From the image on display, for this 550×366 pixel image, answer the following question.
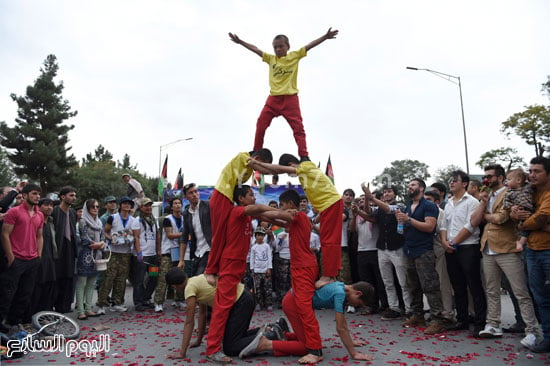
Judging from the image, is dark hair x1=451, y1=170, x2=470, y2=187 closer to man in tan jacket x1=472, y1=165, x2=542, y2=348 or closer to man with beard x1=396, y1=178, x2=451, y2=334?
man in tan jacket x1=472, y1=165, x2=542, y2=348

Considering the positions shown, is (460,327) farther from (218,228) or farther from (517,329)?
(218,228)

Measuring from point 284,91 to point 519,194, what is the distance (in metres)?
3.21

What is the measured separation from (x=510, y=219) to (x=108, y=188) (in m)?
40.8

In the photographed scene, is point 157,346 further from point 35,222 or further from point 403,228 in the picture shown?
point 403,228

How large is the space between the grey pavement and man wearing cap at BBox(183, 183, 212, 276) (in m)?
1.06

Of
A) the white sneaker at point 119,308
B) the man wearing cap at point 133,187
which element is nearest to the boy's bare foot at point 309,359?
the white sneaker at point 119,308

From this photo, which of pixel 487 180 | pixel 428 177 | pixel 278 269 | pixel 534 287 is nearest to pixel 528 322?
pixel 534 287

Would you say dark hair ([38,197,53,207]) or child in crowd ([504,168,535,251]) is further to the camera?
dark hair ([38,197,53,207])

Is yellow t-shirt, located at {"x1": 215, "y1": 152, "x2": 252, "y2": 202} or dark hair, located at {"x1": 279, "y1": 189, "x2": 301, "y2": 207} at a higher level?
yellow t-shirt, located at {"x1": 215, "y1": 152, "x2": 252, "y2": 202}

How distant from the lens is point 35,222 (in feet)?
18.4

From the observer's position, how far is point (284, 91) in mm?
5480

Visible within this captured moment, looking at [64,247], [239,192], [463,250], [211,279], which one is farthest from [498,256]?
[64,247]

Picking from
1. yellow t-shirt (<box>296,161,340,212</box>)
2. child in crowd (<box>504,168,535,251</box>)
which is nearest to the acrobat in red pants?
yellow t-shirt (<box>296,161,340,212</box>)

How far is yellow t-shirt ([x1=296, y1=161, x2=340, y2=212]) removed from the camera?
189 inches
